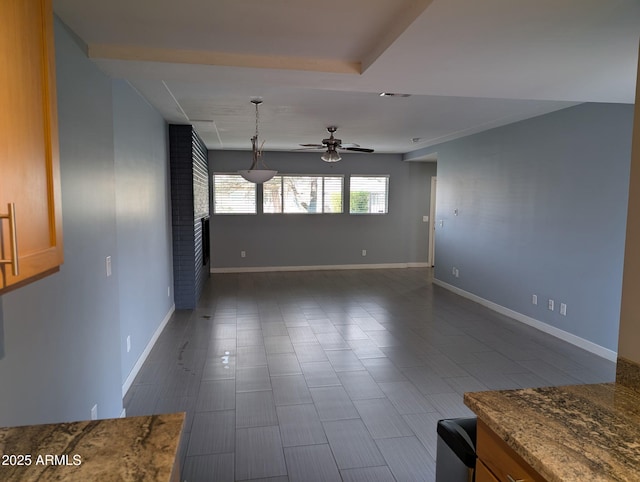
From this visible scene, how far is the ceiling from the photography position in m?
1.82

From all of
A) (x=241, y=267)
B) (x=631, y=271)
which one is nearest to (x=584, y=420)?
(x=631, y=271)

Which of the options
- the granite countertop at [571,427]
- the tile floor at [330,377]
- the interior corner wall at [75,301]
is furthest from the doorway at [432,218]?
the granite countertop at [571,427]

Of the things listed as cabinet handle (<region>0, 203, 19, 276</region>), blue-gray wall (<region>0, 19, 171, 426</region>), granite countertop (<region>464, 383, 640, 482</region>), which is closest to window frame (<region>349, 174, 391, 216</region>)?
blue-gray wall (<region>0, 19, 171, 426</region>)

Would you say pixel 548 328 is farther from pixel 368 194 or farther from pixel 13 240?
pixel 13 240

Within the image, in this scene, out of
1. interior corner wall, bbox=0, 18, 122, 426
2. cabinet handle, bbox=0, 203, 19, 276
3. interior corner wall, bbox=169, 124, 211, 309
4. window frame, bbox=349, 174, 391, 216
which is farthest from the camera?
window frame, bbox=349, 174, 391, 216

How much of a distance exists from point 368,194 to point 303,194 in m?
1.41

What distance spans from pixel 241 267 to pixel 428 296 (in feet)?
12.6

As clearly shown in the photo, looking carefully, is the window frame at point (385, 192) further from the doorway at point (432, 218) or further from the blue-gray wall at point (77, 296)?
the blue-gray wall at point (77, 296)

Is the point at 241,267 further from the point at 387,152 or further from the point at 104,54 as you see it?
the point at 104,54

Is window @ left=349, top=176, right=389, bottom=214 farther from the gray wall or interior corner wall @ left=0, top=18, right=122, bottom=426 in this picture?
interior corner wall @ left=0, top=18, right=122, bottom=426

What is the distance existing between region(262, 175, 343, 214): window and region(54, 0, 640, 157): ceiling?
4557 millimetres

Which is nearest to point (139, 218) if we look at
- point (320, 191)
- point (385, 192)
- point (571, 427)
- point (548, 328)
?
point (571, 427)

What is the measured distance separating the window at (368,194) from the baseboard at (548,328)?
288cm

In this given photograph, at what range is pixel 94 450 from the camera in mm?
1037
